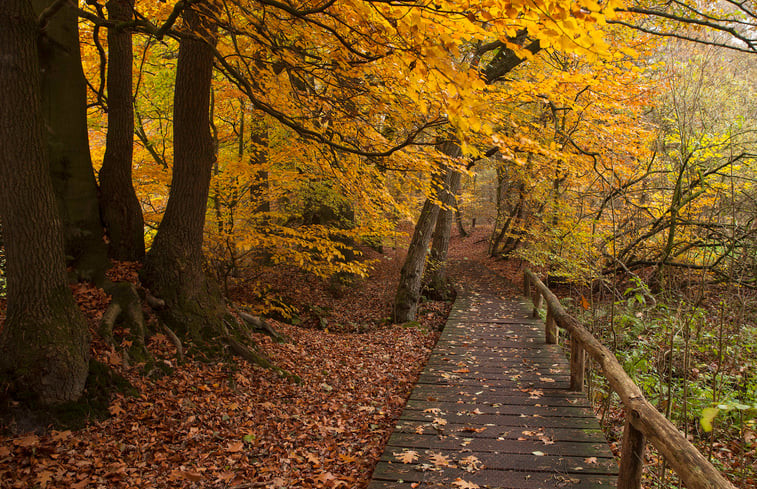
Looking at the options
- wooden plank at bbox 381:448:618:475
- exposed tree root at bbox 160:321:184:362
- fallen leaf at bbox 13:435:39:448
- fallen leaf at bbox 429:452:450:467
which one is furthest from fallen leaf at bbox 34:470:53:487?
fallen leaf at bbox 429:452:450:467

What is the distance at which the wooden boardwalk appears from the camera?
143 inches

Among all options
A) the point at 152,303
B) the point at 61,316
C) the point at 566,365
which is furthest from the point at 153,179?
the point at 566,365

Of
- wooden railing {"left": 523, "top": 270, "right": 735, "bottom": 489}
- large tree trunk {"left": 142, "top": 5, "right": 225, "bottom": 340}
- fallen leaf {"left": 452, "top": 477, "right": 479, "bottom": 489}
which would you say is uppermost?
large tree trunk {"left": 142, "top": 5, "right": 225, "bottom": 340}

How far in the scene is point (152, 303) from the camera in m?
5.40

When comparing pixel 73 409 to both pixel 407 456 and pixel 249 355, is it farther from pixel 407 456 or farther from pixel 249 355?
pixel 407 456

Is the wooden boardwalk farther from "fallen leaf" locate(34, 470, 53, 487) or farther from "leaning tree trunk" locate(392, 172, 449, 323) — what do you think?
"leaning tree trunk" locate(392, 172, 449, 323)

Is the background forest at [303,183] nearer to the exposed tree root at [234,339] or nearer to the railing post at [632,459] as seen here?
the exposed tree root at [234,339]

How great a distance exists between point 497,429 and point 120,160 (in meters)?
6.04

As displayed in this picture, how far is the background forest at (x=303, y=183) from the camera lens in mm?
3484

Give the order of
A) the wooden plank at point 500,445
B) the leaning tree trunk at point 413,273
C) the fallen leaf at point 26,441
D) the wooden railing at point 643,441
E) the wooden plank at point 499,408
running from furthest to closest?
the leaning tree trunk at point 413,273 → the wooden plank at point 499,408 → the wooden plank at point 500,445 → the fallen leaf at point 26,441 → the wooden railing at point 643,441

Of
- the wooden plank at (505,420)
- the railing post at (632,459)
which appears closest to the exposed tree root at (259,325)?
the wooden plank at (505,420)

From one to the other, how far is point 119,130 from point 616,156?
11590 millimetres

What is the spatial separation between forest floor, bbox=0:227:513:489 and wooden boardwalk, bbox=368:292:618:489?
45 centimetres

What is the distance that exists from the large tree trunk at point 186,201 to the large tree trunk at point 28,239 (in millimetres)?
1742
